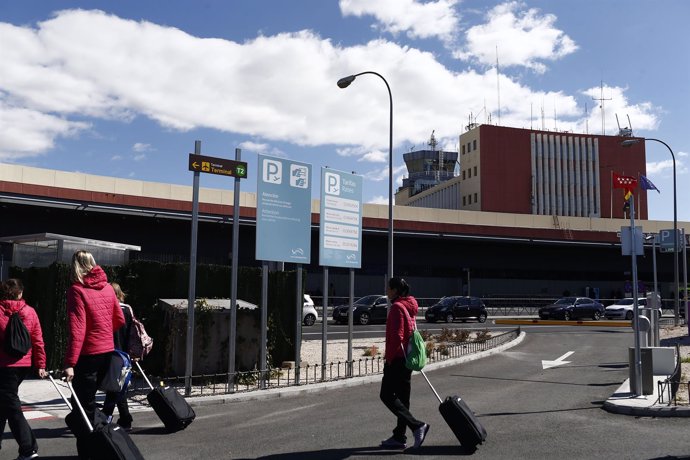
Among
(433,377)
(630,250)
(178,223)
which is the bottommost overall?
(433,377)

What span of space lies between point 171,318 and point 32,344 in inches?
226

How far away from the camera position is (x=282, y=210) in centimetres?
1277

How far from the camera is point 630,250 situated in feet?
37.6

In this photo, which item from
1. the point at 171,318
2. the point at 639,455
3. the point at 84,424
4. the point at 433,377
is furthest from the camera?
the point at 433,377

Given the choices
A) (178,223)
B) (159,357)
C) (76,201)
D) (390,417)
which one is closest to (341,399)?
(390,417)

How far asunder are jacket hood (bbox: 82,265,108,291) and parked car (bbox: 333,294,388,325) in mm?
26301

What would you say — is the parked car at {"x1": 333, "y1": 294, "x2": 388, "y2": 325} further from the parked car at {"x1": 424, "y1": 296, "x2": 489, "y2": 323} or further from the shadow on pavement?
the shadow on pavement

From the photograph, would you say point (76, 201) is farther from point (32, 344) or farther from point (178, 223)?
point (32, 344)

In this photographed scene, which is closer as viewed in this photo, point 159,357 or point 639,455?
point 639,455

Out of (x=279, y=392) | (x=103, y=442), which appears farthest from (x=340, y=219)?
(x=103, y=442)

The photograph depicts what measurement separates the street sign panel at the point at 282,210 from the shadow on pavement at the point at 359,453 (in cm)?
559

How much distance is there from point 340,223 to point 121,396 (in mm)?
7282

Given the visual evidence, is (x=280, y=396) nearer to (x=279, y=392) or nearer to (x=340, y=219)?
(x=279, y=392)

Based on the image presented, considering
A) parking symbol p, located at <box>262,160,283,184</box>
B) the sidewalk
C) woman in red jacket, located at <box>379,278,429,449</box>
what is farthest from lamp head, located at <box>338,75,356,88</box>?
woman in red jacket, located at <box>379,278,429,449</box>
